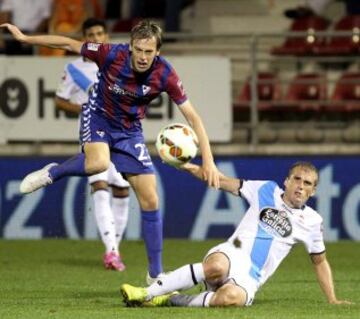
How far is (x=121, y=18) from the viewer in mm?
18047

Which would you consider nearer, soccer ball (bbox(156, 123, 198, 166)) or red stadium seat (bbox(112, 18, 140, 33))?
soccer ball (bbox(156, 123, 198, 166))

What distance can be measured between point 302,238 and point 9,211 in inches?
244

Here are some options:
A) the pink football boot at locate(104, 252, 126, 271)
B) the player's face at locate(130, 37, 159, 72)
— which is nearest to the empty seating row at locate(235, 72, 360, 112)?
the pink football boot at locate(104, 252, 126, 271)

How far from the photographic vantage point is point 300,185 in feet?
30.2

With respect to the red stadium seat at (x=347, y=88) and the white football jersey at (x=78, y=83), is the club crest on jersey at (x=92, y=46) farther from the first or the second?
the red stadium seat at (x=347, y=88)

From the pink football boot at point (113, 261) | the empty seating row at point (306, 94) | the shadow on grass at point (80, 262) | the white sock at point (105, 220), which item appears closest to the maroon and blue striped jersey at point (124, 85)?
the white sock at point (105, 220)

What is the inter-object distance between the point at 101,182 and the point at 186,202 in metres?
2.84

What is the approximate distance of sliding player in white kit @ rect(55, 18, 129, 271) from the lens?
478 inches

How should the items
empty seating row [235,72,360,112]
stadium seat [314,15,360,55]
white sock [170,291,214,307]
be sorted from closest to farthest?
white sock [170,291,214,307], empty seating row [235,72,360,112], stadium seat [314,15,360,55]

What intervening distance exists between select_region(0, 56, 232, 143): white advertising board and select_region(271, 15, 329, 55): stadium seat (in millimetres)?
1439

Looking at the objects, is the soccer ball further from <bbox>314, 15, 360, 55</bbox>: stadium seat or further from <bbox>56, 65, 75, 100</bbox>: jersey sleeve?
<bbox>314, 15, 360, 55</bbox>: stadium seat

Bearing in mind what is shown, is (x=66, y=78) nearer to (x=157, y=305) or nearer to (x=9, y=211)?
(x=9, y=211)

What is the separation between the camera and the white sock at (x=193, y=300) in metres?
9.12

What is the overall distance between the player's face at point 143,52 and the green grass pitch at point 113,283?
1.62 m
